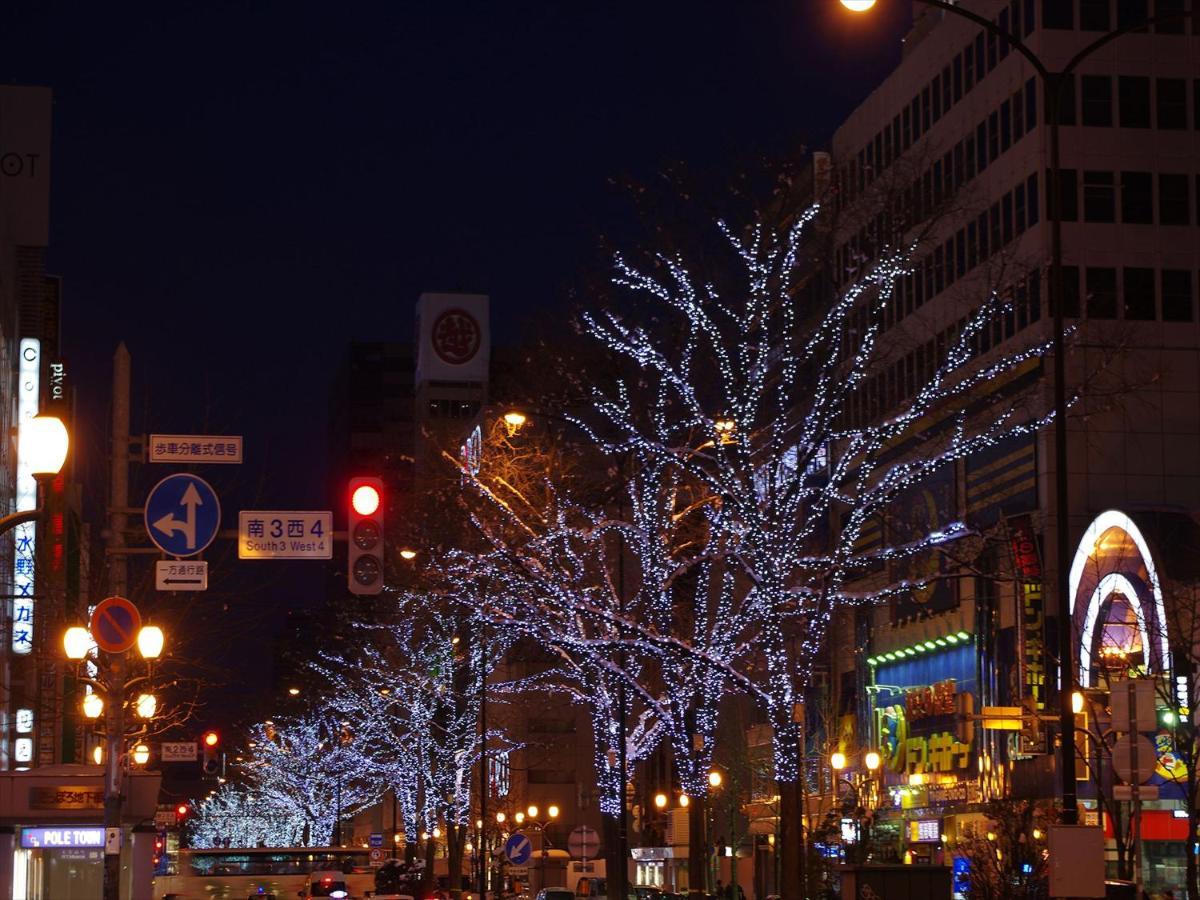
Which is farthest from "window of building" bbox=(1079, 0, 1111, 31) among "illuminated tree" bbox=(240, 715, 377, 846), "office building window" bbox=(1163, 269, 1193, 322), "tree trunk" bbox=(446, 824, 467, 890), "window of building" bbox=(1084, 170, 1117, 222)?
"illuminated tree" bbox=(240, 715, 377, 846)

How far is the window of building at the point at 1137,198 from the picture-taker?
57.3m

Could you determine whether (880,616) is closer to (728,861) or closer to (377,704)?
(728,861)

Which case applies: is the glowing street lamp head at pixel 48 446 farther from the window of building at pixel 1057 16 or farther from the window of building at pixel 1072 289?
the window of building at pixel 1057 16

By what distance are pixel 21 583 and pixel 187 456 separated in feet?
105

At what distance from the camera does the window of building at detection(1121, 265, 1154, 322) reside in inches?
2244

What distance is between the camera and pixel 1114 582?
4856 cm

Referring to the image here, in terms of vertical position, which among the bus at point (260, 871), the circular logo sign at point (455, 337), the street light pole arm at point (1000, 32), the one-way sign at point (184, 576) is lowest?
the bus at point (260, 871)

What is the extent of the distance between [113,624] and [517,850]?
16621 millimetres

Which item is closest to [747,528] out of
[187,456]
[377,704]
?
[187,456]

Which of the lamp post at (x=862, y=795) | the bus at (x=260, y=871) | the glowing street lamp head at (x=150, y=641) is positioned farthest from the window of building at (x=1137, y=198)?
the glowing street lamp head at (x=150, y=641)

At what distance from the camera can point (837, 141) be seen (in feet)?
252

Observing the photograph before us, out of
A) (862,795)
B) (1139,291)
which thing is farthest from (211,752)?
(1139,291)

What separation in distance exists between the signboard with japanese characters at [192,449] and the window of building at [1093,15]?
4081cm

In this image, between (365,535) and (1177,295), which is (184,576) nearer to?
(365,535)
